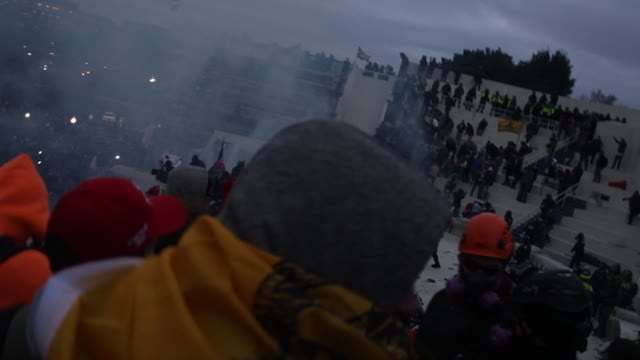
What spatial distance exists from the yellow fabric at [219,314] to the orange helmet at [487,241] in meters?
1.69

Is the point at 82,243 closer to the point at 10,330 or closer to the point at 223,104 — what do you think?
the point at 10,330

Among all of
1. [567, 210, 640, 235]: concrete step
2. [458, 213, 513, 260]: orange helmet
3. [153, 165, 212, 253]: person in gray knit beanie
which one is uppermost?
[458, 213, 513, 260]: orange helmet

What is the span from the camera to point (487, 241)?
2531mm

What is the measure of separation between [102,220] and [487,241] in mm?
1904

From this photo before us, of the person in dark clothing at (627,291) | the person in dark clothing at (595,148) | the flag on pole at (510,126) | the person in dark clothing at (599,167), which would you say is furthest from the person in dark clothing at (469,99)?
the person in dark clothing at (627,291)

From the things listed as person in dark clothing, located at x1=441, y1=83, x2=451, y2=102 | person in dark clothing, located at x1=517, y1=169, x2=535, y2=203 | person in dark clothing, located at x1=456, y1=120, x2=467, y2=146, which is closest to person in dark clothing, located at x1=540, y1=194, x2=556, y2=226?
person in dark clothing, located at x1=517, y1=169, x2=535, y2=203

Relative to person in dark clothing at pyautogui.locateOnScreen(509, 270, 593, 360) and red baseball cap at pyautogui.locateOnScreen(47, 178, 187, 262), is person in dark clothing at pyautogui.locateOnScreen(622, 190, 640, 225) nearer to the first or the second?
person in dark clothing at pyautogui.locateOnScreen(509, 270, 593, 360)

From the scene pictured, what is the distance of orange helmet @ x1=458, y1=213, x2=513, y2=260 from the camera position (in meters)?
2.51

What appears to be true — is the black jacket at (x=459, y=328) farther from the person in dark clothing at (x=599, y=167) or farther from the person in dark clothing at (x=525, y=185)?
the person in dark clothing at (x=599, y=167)

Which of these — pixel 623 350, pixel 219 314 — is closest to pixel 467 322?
pixel 623 350

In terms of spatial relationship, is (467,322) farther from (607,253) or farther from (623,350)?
(607,253)

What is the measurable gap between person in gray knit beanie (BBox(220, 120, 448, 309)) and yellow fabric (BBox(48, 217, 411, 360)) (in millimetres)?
43

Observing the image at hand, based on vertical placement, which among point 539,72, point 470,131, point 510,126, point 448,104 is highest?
point 539,72

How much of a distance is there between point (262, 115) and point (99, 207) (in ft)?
112
